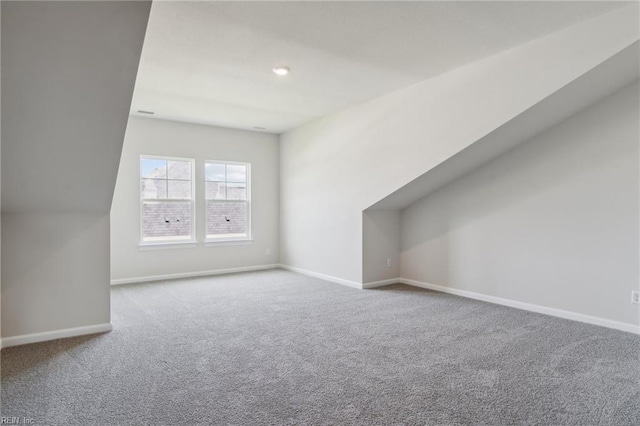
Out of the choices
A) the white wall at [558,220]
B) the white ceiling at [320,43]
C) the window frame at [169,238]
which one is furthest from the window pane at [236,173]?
the white wall at [558,220]

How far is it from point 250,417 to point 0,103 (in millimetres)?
2426

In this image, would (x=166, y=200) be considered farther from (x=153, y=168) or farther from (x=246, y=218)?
(x=246, y=218)

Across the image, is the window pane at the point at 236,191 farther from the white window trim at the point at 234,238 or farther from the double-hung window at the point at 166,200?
the double-hung window at the point at 166,200

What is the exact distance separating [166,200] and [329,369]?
4.40 m

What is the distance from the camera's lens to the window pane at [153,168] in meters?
5.82

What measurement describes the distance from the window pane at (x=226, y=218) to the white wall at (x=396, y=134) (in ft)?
2.46

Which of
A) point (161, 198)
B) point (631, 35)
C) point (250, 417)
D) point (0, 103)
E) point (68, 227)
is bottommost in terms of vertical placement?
point (250, 417)

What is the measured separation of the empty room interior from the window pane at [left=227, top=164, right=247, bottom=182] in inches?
43.8

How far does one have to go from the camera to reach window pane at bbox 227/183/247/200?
6.64 m

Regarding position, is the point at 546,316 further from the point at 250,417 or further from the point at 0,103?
the point at 0,103

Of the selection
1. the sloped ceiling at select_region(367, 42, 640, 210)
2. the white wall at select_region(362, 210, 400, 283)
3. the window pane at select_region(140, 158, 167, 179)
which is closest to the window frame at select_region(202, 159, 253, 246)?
the window pane at select_region(140, 158, 167, 179)

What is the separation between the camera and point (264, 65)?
3.69 m

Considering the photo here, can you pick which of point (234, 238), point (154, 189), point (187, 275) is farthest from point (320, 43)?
point (187, 275)

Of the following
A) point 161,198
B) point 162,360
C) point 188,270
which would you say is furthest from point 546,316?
point 161,198
